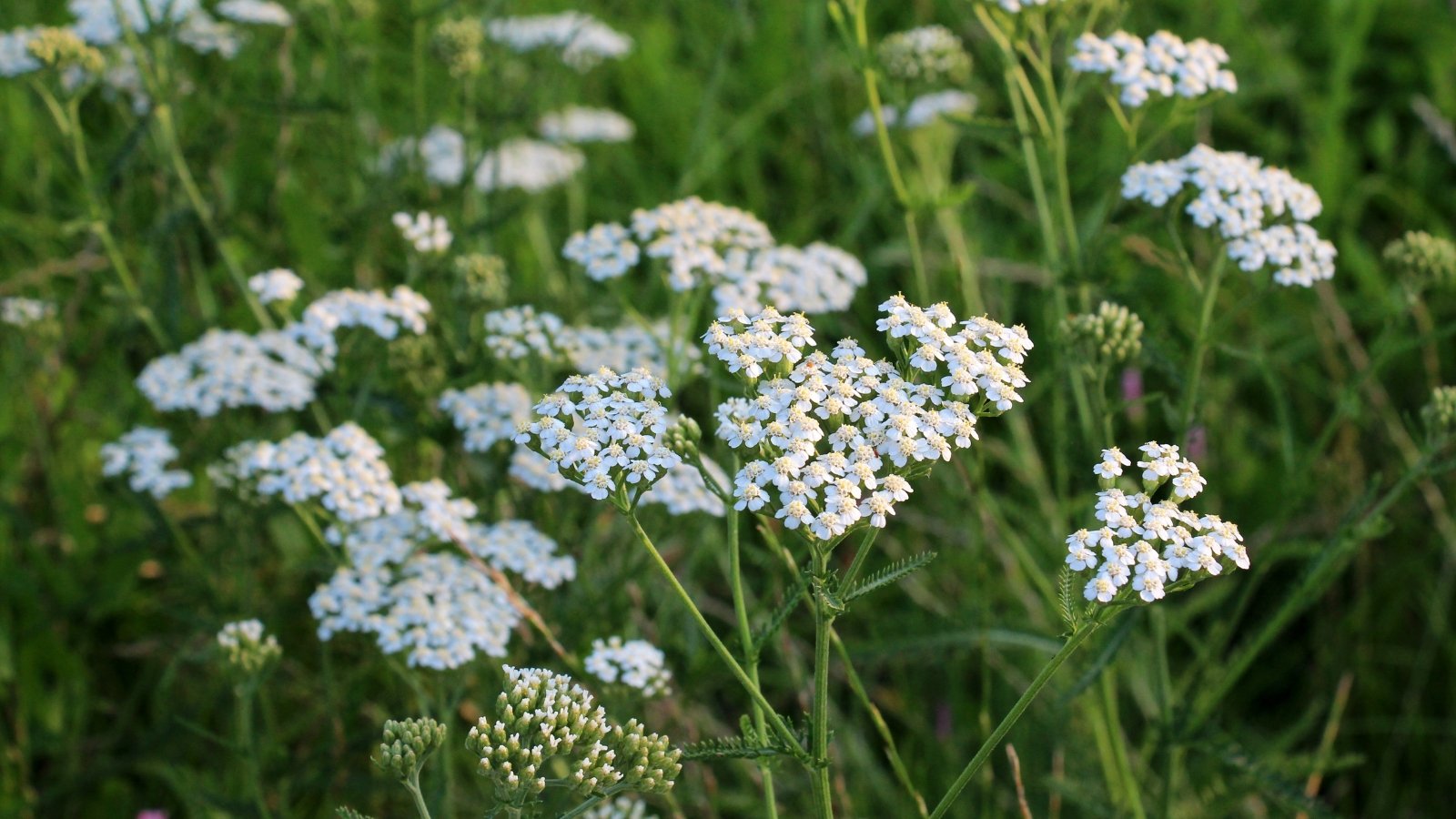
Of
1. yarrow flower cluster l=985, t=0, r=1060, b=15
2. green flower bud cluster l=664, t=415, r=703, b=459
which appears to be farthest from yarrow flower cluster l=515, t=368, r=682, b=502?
yarrow flower cluster l=985, t=0, r=1060, b=15

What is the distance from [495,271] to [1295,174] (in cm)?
366

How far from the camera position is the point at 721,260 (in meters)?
3.53

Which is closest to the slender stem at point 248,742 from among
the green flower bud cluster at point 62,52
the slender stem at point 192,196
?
the slender stem at point 192,196

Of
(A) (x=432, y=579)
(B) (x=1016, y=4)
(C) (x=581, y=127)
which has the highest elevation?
(B) (x=1016, y=4)

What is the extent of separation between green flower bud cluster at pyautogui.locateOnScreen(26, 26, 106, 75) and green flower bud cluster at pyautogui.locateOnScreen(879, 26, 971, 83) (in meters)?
2.18

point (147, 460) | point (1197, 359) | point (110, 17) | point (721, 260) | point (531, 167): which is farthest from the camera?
point (531, 167)

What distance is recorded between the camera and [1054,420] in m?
4.04

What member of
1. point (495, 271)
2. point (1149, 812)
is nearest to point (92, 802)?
point (495, 271)

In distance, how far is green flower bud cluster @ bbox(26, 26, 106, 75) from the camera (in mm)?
3639

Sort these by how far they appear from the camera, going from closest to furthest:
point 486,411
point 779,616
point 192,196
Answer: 1. point 779,616
2. point 486,411
3. point 192,196

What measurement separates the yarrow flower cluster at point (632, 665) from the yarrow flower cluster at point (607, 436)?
57 centimetres

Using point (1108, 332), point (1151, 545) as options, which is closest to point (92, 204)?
point (1108, 332)

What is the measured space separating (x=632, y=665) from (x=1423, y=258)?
7.27 ft

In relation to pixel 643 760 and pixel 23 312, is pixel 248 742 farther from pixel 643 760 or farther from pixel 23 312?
pixel 23 312
